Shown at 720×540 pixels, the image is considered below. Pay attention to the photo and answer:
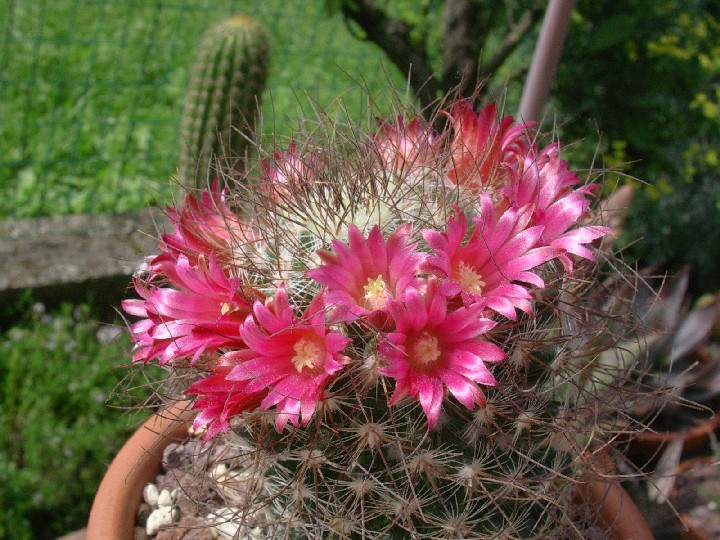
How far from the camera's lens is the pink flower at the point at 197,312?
0.80 meters

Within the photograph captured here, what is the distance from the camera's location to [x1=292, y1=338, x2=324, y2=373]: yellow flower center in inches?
30.8

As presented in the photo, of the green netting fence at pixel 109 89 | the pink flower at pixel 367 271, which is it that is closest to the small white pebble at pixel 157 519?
the pink flower at pixel 367 271

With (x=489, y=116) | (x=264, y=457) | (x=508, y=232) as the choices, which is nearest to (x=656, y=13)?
(x=489, y=116)

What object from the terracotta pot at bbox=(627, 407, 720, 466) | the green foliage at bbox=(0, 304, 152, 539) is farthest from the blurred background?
the terracotta pot at bbox=(627, 407, 720, 466)

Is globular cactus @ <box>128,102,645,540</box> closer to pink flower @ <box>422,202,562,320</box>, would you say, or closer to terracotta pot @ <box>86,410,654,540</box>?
pink flower @ <box>422,202,562,320</box>

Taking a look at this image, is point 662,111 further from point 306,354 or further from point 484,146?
point 306,354

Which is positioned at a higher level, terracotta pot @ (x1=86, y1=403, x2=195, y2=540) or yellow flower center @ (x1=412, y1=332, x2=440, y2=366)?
yellow flower center @ (x1=412, y1=332, x2=440, y2=366)

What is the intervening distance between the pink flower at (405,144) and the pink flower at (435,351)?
0.27m

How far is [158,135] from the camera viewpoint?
3096 mm

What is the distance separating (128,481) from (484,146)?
0.72 meters

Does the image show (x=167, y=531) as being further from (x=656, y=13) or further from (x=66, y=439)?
(x=656, y=13)

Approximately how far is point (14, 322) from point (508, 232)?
1.82 metres

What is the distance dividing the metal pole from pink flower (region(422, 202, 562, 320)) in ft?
1.37

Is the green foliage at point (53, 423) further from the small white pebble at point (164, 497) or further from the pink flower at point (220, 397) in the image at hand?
the pink flower at point (220, 397)
